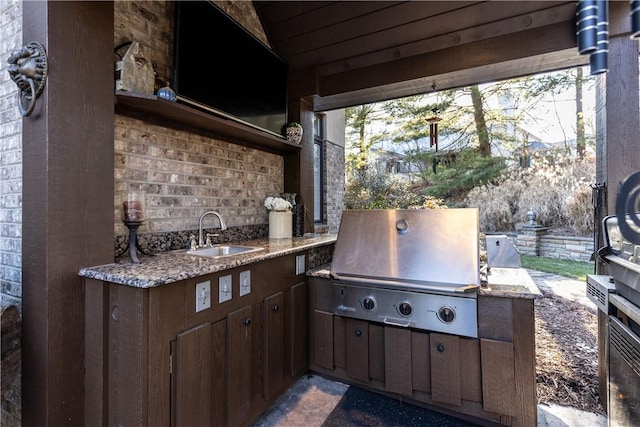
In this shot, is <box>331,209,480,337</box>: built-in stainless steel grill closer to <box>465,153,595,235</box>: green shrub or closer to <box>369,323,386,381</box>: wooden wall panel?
<box>369,323,386,381</box>: wooden wall panel

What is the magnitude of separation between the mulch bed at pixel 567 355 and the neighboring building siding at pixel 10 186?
3.23 metres

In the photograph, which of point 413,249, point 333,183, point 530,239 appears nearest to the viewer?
point 413,249

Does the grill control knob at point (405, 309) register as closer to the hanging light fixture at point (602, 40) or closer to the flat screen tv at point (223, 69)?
the hanging light fixture at point (602, 40)

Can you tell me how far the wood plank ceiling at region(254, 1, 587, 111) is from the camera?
2.34m

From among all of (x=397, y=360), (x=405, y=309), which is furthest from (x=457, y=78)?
(x=397, y=360)

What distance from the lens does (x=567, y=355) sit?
8.95 ft

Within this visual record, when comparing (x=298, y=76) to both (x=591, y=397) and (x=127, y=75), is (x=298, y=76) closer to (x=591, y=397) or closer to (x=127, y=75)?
(x=127, y=75)

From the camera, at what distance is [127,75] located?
1685 mm

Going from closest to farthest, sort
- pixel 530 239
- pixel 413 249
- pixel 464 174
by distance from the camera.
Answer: pixel 413 249 < pixel 530 239 < pixel 464 174

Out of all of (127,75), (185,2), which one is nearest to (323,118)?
(185,2)

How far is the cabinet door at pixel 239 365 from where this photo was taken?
1.67m

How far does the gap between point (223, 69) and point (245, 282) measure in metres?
1.59

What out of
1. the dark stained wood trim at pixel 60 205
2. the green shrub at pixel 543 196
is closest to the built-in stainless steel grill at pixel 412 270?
the dark stained wood trim at pixel 60 205

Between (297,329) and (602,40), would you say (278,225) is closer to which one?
(297,329)
